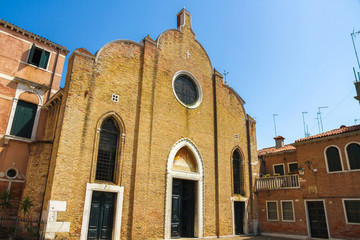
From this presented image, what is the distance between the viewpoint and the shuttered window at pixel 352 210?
1378 centimetres

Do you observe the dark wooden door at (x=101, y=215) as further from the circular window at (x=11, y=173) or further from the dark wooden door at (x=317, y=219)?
the dark wooden door at (x=317, y=219)

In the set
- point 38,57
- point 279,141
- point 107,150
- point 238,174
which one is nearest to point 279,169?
point 279,141

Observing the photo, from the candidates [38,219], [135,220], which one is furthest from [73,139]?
[135,220]

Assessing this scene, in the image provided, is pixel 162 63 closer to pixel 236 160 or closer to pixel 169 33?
pixel 169 33

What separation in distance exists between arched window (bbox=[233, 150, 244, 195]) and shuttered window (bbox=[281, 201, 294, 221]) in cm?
265

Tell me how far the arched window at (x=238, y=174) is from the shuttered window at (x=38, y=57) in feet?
43.5

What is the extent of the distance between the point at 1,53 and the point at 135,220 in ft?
36.8

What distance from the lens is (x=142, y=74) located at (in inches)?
564

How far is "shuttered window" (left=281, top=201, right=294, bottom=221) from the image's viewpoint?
16297 mm

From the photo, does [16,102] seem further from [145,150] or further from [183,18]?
[183,18]

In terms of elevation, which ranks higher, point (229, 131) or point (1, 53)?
point (1, 53)

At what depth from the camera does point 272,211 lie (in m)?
17.3

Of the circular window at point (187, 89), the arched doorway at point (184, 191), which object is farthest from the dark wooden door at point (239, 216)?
the circular window at point (187, 89)

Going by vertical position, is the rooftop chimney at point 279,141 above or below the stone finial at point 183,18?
below
